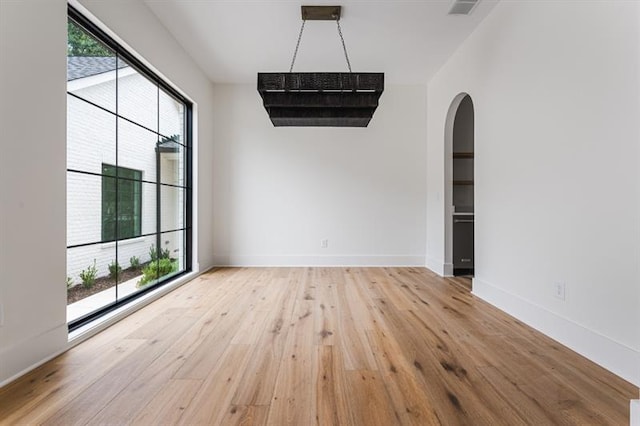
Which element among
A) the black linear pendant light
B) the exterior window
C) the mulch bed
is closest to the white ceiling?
the black linear pendant light

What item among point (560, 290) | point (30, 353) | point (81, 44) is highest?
point (81, 44)

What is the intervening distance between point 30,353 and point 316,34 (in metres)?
3.81

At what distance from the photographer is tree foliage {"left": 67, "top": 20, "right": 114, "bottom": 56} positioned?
2.24 meters

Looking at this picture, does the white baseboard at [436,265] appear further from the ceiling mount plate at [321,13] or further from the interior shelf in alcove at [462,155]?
the ceiling mount plate at [321,13]

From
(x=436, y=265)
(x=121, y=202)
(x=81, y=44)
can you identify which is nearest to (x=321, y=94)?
(x=81, y=44)

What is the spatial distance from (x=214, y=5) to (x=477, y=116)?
3036 millimetres

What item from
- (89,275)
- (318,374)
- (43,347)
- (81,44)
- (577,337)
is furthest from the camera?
(89,275)

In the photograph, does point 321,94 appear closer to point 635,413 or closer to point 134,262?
point 134,262

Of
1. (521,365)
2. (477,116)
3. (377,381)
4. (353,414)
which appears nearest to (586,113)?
(477,116)

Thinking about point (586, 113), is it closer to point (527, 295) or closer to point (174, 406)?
point (527, 295)

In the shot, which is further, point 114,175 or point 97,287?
point 114,175

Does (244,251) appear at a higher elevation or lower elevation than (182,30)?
lower

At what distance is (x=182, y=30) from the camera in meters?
3.49

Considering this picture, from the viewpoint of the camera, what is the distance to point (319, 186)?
16.8 ft
